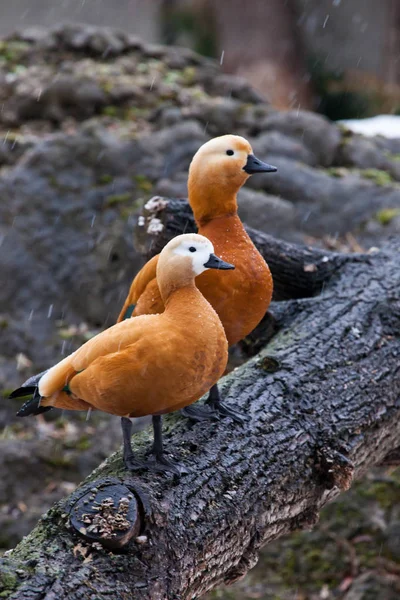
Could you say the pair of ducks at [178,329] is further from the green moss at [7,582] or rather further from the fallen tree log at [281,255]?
the fallen tree log at [281,255]

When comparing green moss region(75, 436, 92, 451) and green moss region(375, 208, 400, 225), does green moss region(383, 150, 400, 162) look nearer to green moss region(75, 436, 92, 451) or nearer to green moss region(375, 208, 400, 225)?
green moss region(375, 208, 400, 225)

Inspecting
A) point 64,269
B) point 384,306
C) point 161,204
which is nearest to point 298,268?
point 384,306

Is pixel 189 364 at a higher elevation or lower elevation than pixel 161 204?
higher

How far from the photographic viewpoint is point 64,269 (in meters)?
6.25

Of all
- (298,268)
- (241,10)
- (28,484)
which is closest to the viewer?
(298,268)

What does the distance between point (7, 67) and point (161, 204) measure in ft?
18.9

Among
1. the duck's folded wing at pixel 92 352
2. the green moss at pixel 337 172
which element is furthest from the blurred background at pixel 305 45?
the duck's folded wing at pixel 92 352

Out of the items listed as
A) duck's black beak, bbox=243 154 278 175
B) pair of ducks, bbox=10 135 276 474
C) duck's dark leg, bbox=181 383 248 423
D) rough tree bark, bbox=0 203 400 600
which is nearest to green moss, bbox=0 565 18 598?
rough tree bark, bbox=0 203 400 600

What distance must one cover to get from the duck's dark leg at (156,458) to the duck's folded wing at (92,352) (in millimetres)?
195

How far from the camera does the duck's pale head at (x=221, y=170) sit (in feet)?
7.41

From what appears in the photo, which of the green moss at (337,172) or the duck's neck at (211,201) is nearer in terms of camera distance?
the duck's neck at (211,201)

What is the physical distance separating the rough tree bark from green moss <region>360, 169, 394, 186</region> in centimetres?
357

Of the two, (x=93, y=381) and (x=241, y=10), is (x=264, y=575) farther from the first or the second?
(x=241, y=10)

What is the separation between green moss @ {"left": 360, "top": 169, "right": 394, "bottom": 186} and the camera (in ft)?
22.6
